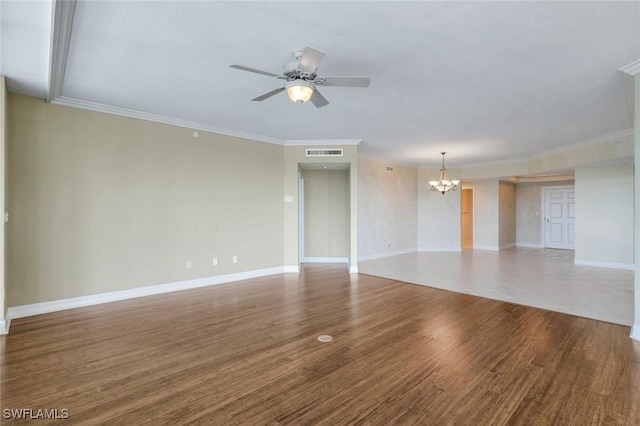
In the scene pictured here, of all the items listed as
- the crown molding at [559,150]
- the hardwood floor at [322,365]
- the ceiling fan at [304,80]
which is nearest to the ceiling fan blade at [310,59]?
the ceiling fan at [304,80]

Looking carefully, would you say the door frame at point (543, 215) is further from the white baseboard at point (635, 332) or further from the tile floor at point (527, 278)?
the white baseboard at point (635, 332)

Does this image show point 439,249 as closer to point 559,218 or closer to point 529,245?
point 529,245

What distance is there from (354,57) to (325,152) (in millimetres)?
3421

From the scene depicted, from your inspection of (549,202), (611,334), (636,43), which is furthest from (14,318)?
(549,202)

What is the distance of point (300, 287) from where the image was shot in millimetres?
5180

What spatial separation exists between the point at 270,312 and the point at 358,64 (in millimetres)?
3137

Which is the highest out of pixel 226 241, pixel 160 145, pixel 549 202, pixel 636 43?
pixel 636 43

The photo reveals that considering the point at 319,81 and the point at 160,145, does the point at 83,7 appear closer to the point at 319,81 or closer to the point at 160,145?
the point at 319,81

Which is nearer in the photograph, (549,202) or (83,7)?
(83,7)

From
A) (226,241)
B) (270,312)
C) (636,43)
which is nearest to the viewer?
(636,43)

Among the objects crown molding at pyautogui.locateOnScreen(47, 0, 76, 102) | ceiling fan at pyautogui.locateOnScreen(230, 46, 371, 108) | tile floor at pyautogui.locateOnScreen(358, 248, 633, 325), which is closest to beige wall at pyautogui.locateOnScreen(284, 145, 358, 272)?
tile floor at pyautogui.locateOnScreen(358, 248, 633, 325)

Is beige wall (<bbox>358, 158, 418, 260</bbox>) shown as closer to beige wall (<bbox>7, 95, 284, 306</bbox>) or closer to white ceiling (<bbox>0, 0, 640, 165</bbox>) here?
beige wall (<bbox>7, 95, 284, 306</bbox>)

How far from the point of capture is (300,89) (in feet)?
8.92

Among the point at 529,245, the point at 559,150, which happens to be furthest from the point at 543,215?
the point at 559,150
